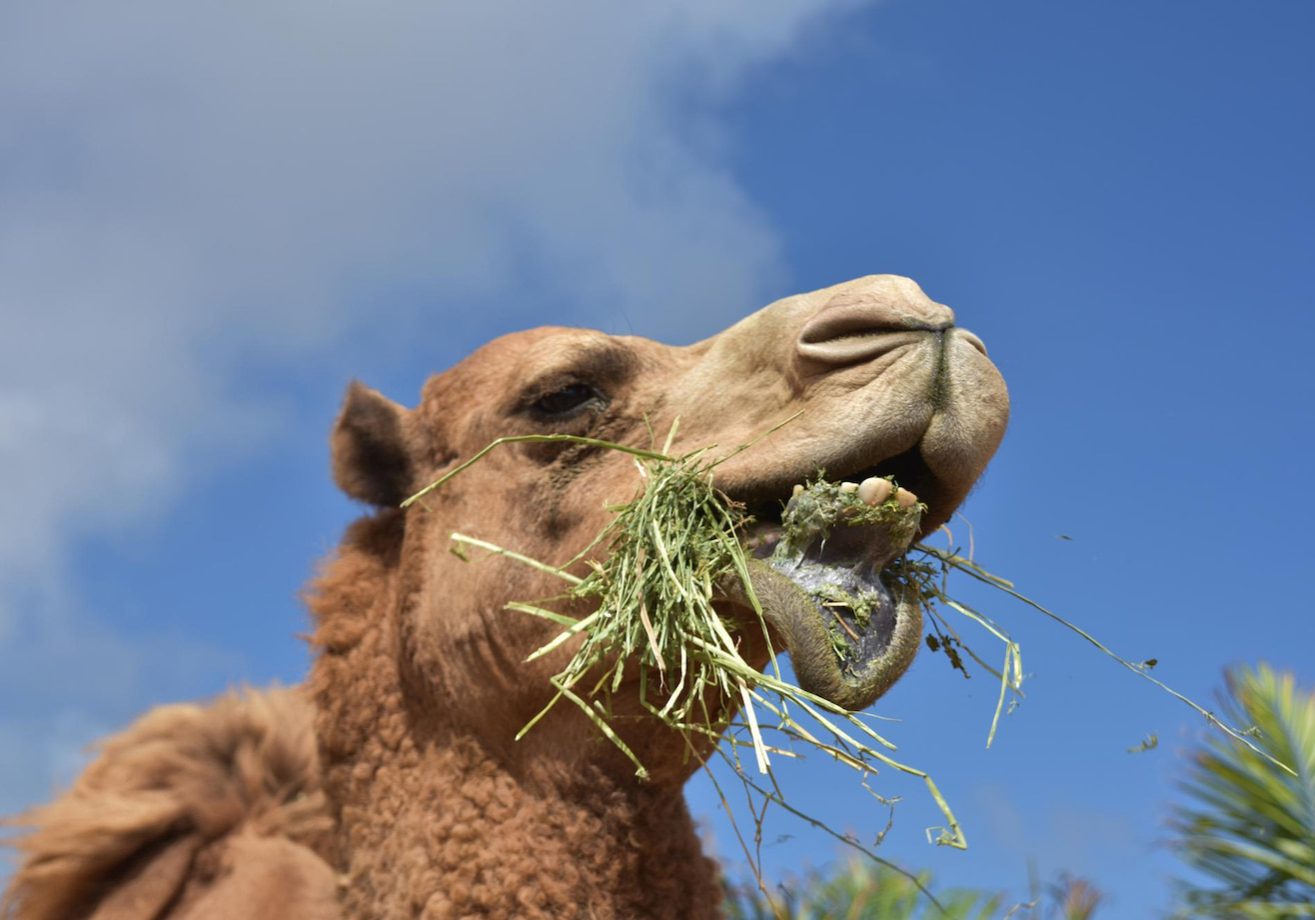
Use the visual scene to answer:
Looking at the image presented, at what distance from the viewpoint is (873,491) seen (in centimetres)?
277

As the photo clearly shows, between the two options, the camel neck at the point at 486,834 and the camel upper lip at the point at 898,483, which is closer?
the camel upper lip at the point at 898,483

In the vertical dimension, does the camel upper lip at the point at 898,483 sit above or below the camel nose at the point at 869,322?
below

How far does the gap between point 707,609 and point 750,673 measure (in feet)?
0.52

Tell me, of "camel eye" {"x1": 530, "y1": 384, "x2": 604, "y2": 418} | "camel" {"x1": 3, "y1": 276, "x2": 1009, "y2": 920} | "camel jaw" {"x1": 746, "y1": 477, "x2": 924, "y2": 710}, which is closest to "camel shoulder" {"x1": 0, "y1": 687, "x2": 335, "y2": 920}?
"camel" {"x1": 3, "y1": 276, "x2": 1009, "y2": 920}

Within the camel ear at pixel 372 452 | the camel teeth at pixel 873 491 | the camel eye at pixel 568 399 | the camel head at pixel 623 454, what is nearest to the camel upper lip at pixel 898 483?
the camel head at pixel 623 454

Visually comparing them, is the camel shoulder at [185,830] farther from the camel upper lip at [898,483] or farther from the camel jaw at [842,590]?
the camel jaw at [842,590]

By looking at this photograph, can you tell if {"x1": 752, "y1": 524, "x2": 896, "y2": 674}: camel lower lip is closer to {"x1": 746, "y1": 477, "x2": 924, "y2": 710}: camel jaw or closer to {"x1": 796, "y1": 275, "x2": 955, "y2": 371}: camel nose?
{"x1": 746, "y1": 477, "x2": 924, "y2": 710}: camel jaw

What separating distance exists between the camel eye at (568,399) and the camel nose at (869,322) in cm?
76

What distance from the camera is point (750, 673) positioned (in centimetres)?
282

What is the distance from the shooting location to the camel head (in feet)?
9.27

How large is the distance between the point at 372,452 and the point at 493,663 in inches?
33.9

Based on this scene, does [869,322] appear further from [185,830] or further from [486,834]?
[185,830]

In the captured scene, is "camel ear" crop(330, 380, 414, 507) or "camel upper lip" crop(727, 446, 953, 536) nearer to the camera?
"camel upper lip" crop(727, 446, 953, 536)

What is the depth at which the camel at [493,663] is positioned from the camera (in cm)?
290
